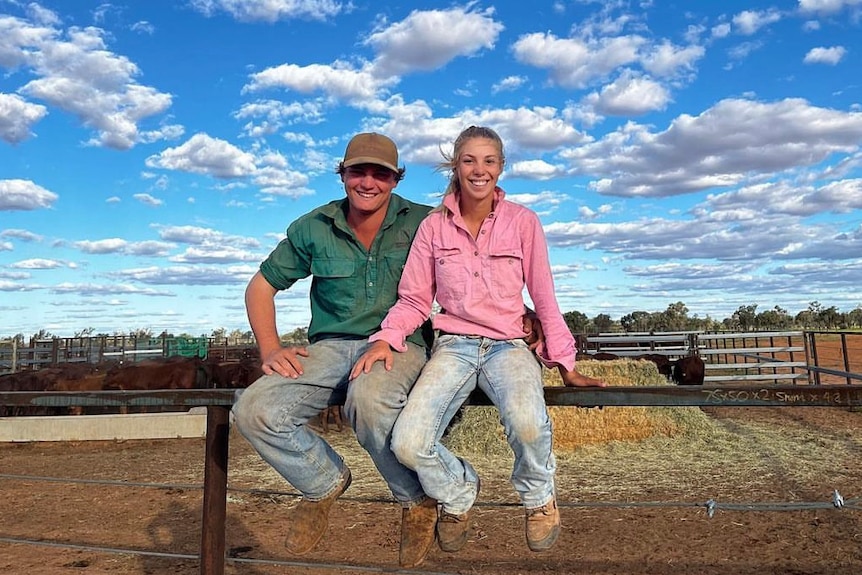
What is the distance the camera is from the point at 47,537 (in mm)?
Result: 4953

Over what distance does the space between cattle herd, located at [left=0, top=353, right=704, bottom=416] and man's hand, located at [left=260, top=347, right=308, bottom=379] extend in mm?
9374

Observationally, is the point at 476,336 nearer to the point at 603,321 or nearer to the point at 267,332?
the point at 267,332

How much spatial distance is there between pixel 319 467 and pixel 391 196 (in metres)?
0.97

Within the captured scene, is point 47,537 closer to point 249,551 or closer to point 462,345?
point 249,551

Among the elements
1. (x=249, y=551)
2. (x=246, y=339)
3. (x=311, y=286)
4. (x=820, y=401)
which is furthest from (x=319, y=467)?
(x=246, y=339)

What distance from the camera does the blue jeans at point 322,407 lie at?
1.99m

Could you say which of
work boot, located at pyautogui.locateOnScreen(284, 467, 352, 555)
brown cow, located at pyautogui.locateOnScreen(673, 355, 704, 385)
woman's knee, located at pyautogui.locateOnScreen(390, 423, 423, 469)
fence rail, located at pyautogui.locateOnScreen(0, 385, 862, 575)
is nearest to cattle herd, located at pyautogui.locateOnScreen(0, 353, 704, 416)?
brown cow, located at pyautogui.locateOnScreen(673, 355, 704, 385)

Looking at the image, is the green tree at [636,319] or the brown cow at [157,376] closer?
the brown cow at [157,376]

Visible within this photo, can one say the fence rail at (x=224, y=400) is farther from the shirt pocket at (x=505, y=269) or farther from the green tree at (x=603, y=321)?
the green tree at (x=603, y=321)

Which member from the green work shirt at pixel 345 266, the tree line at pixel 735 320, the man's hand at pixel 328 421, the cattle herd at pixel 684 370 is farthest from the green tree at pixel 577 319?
the green work shirt at pixel 345 266

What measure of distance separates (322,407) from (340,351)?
191 millimetres

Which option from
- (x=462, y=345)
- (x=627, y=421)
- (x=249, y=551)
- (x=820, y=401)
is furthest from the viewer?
(x=627, y=421)

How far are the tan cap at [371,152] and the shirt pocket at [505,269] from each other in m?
0.48

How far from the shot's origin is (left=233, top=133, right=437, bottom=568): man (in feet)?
6.59
